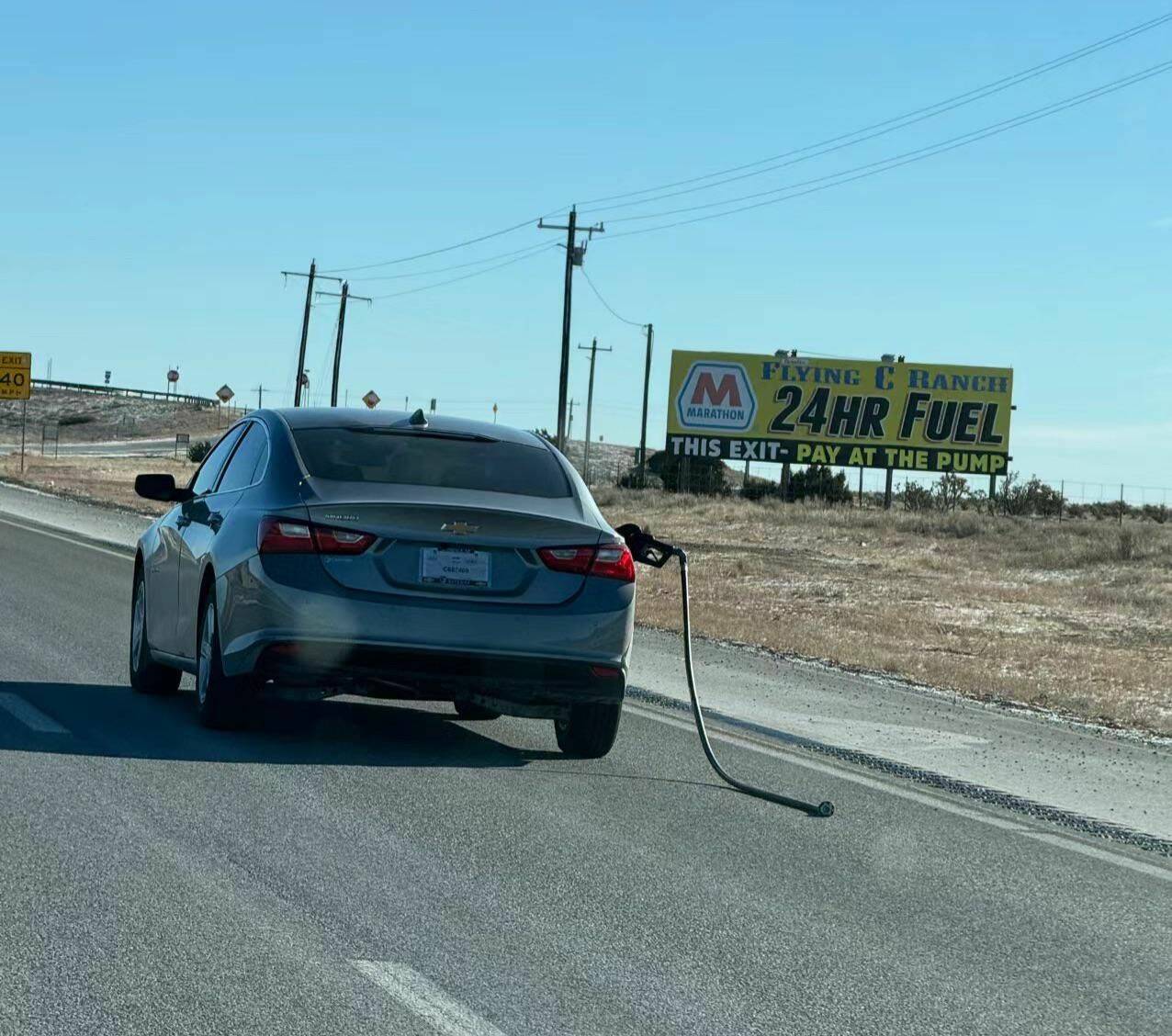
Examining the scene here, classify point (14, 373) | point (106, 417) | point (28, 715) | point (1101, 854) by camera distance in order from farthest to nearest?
point (106, 417) → point (14, 373) → point (28, 715) → point (1101, 854)

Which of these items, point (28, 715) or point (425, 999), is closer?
point (425, 999)

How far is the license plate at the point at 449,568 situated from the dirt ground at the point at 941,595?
6.41 metres

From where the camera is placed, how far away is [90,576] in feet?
66.9

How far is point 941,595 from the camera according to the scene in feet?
94.2

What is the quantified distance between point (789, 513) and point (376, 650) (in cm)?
4607

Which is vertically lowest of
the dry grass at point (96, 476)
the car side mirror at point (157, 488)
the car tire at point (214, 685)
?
the dry grass at point (96, 476)

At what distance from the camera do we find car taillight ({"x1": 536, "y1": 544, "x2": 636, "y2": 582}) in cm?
899

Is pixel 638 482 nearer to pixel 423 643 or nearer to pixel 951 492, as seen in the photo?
pixel 951 492

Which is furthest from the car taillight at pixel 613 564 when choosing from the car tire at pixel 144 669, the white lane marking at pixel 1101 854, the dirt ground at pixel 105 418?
the dirt ground at pixel 105 418

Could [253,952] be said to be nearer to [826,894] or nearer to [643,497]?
[826,894]

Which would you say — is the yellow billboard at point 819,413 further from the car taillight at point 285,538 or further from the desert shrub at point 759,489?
the car taillight at point 285,538

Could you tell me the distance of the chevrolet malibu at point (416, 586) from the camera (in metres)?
8.81

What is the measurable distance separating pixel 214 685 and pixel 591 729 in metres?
1.93

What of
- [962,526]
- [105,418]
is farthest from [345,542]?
[105,418]
